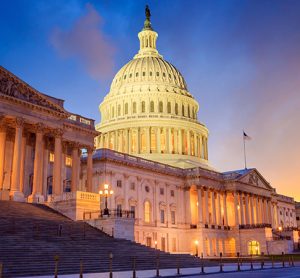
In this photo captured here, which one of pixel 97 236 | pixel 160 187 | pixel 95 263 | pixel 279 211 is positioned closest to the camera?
pixel 95 263

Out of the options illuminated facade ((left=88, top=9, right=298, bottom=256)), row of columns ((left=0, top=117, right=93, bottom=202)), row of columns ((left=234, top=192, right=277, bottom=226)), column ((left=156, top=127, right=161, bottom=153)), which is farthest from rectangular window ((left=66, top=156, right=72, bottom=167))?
row of columns ((left=234, top=192, right=277, bottom=226))

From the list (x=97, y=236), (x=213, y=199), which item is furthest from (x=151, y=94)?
(x=97, y=236)

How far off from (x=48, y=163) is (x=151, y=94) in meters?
59.5

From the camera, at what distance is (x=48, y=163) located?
58.7 metres

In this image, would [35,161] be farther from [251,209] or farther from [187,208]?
[251,209]

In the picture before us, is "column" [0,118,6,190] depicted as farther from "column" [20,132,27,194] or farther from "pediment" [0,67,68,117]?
"column" [20,132,27,194]

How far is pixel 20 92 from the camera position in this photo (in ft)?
167

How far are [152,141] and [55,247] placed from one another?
74.9 metres

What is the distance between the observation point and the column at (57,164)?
53.2 metres

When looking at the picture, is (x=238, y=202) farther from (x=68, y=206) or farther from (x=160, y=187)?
(x=68, y=206)

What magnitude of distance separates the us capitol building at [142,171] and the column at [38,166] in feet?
0.38

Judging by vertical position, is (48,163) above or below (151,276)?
above

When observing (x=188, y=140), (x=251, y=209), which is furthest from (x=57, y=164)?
(x=188, y=140)

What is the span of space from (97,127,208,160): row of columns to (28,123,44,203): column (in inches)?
2040
